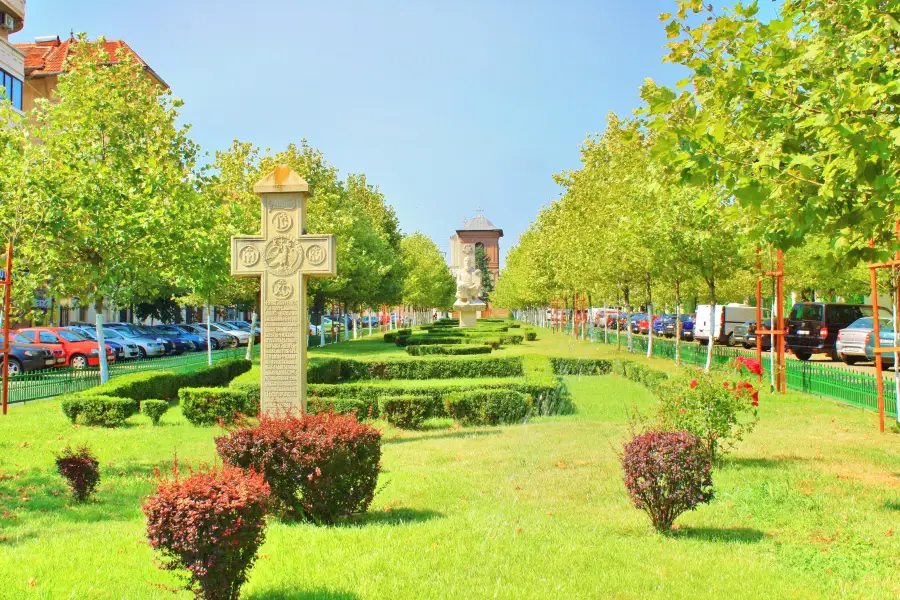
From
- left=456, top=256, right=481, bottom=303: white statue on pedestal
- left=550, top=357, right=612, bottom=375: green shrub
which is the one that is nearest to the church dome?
left=456, top=256, right=481, bottom=303: white statue on pedestal

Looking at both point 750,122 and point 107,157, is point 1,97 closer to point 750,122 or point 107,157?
point 107,157

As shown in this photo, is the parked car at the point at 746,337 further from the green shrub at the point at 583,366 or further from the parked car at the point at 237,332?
the parked car at the point at 237,332

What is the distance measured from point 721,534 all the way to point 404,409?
26.8ft

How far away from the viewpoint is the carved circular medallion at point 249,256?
11.8 meters

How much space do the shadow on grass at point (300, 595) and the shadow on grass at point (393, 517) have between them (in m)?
1.82

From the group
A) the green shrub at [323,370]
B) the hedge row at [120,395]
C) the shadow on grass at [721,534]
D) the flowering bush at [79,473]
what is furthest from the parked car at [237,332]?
the shadow on grass at [721,534]

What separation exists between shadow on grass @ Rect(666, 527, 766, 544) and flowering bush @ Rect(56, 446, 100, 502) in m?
6.03

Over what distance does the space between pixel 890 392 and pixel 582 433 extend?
6.65 metres

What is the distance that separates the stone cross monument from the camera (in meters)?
11.5

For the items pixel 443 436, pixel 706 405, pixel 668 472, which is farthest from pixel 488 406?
pixel 668 472

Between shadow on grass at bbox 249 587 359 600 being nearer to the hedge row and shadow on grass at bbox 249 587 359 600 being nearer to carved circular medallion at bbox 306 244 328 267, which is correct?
carved circular medallion at bbox 306 244 328 267

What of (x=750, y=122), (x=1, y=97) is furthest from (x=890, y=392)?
(x=1, y=97)

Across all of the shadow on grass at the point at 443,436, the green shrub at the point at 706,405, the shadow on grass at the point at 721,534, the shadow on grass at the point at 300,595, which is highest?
the green shrub at the point at 706,405

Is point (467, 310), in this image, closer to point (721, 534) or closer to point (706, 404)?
point (706, 404)
